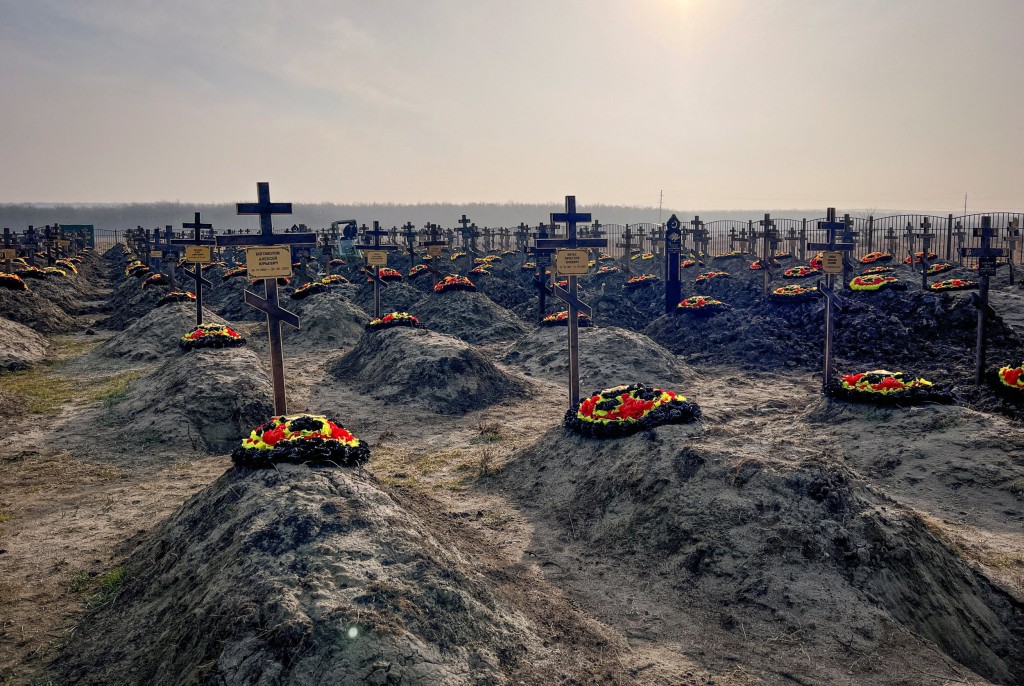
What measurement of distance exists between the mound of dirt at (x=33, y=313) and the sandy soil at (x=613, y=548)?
1311 centimetres

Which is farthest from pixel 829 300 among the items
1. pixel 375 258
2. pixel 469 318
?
pixel 375 258

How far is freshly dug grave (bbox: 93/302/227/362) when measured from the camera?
1844cm

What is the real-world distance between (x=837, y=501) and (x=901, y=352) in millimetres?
13075

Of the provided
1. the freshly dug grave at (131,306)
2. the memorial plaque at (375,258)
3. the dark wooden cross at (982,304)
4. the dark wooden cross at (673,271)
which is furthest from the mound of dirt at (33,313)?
the dark wooden cross at (982,304)

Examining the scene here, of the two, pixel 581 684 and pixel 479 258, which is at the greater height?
pixel 479 258

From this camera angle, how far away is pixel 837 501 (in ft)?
22.9

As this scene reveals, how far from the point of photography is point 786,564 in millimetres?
6473

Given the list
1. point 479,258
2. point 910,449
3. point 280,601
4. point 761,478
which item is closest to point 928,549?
point 761,478

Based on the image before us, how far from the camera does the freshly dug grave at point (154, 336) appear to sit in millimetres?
18438

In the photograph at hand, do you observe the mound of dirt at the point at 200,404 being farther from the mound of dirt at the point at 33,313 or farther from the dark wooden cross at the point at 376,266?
the mound of dirt at the point at 33,313

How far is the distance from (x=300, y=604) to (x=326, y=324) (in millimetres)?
18180

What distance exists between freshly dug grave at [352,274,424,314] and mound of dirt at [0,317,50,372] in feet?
37.3

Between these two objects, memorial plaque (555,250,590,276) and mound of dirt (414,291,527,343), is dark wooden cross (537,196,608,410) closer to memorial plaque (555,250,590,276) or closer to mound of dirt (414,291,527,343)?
memorial plaque (555,250,590,276)

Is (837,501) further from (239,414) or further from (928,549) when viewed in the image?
(239,414)
